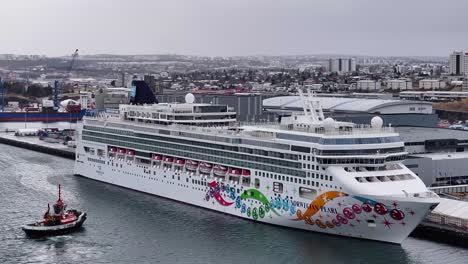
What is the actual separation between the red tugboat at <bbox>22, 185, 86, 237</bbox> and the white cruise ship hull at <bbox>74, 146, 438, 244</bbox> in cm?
394

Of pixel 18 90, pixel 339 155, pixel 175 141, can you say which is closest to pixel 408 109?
pixel 175 141

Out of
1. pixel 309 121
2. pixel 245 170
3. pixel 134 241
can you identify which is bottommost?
pixel 134 241

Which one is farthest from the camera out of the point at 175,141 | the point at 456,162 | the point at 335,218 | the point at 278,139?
the point at 456,162

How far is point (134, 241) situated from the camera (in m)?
21.4

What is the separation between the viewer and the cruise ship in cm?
2023

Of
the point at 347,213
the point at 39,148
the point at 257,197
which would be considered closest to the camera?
the point at 347,213

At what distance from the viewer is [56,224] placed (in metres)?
22.4

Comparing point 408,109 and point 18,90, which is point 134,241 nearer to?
point 408,109

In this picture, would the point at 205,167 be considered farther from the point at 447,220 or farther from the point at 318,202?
the point at 447,220

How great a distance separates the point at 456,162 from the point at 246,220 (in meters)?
10.3

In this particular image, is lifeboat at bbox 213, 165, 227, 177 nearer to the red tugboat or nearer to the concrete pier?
the red tugboat

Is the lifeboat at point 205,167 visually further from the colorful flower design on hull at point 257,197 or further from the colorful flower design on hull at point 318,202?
the colorful flower design on hull at point 318,202

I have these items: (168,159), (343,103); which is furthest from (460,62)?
(168,159)

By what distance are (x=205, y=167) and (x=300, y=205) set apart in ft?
14.5
